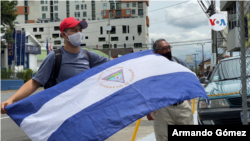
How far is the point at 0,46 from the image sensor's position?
3859 cm

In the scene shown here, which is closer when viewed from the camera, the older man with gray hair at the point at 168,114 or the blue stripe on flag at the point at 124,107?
the blue stripe on flag at the point at 124,107

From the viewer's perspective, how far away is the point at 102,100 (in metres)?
3.24

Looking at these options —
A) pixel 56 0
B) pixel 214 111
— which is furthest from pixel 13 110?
pixel 56 0

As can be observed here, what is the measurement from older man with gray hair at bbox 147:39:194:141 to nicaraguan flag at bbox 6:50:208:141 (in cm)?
32

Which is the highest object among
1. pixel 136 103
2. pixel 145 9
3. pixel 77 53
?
pixel 145 9

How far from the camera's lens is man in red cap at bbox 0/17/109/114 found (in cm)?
364

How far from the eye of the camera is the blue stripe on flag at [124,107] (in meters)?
3.00

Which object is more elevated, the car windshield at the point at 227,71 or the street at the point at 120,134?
the car windshield at the point at 227,71

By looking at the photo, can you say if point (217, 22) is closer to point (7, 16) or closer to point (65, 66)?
point (65, 66)

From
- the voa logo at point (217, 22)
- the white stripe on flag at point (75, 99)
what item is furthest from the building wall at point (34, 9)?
the white stripe on flag at point (75, 99)

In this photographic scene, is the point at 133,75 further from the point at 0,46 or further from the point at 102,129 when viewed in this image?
the point at 0,46

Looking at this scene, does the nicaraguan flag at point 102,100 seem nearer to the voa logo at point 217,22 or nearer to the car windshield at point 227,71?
the car windshield at point 227,71

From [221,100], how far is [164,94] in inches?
112

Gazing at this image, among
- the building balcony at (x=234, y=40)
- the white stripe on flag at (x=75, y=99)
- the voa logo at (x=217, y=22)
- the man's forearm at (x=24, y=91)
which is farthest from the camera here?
the building balcony at (x=234, y=40)
